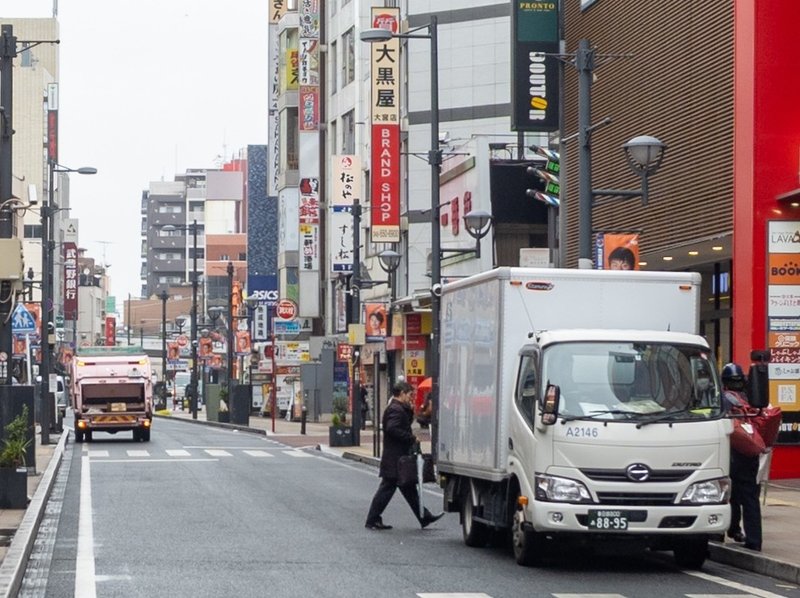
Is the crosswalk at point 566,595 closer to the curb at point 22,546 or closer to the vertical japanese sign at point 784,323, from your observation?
the curb at point 22,546

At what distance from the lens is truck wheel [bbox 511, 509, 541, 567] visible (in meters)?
15.9

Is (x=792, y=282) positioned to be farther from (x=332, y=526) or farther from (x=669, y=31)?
(x=332, y=526)

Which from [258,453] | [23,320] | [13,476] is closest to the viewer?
[13,476]

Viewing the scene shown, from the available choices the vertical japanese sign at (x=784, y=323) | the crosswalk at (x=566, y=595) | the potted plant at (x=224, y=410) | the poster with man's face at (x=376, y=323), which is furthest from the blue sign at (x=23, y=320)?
the potted plant at (x=224, y=410)

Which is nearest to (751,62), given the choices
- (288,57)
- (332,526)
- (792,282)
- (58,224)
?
(792,282)

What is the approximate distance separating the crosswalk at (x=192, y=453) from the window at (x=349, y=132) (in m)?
25.4

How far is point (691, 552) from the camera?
16.1m

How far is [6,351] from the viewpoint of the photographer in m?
24.9

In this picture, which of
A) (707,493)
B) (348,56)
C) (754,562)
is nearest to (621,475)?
(707,493)

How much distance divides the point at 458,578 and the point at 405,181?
42798mm

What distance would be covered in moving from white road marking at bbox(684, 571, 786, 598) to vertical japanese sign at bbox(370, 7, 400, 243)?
120 feet

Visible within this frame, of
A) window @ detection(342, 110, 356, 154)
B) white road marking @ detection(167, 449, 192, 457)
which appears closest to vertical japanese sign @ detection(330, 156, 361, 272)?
window @ detection(342, 110, 356, 154)

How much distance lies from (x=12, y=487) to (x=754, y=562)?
997 centimetres

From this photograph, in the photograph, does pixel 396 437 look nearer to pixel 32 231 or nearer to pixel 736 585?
pixel 736 585
